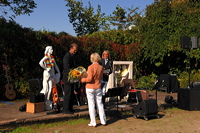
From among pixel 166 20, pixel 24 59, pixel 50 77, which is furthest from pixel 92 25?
pixel 50 77

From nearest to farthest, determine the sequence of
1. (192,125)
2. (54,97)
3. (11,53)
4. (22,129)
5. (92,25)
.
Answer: (22,129)
(192,125)
(54,97)
(11,53)
(92,25)

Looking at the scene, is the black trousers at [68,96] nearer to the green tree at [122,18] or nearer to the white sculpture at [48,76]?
the white sculpture at [48,76]

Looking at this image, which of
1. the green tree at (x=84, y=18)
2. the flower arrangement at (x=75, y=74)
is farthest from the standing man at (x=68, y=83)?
the green tree at (x=84, y=18)

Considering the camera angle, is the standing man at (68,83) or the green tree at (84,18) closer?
the standing man at (68,83)

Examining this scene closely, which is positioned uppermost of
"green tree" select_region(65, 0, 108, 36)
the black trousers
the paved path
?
"green tree" select_region(65, 0, 108, 36)

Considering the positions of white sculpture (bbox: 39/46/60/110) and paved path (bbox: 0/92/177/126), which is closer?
paved path (bbox: 0/92/177/126)

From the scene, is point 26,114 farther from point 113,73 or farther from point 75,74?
point 113,73

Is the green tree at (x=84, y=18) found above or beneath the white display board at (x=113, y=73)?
above

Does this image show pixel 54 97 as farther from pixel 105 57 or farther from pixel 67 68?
pixel 105 57

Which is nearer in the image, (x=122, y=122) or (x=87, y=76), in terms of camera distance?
(x=87, y=76)

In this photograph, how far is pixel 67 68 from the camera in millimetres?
8008

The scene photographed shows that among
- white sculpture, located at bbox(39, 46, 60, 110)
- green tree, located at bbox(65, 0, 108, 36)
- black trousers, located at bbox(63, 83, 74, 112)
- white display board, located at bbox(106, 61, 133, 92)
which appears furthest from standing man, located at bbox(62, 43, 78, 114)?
green tree, located at bbox(65, 0, 108, 36)

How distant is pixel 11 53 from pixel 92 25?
22.6 m

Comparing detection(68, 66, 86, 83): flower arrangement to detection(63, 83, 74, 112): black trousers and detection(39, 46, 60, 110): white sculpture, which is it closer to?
detection(63, 83, 74, 112): black trousers
